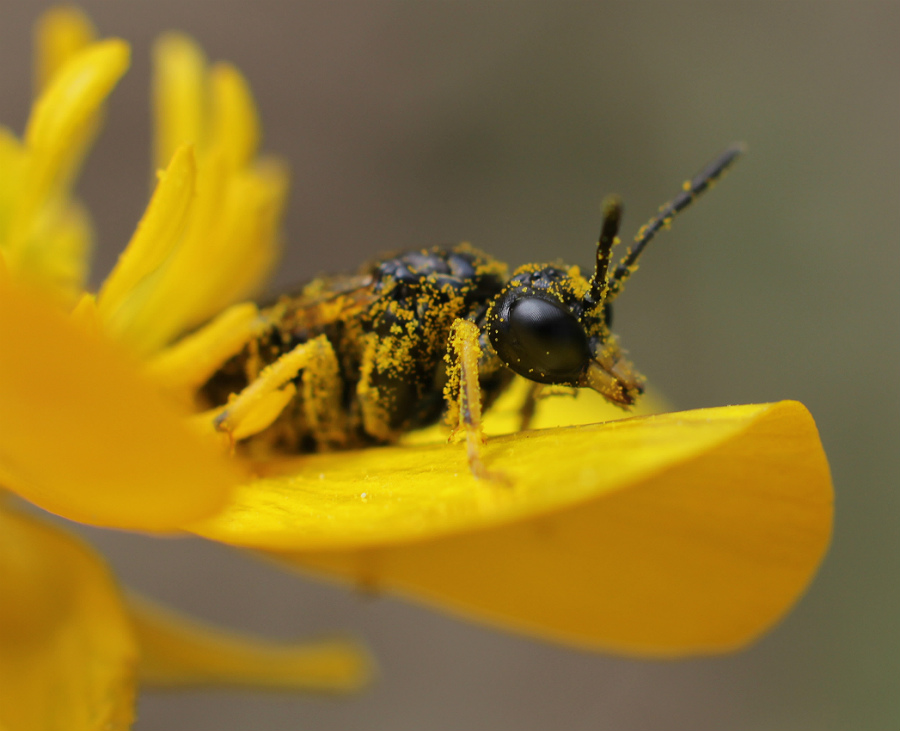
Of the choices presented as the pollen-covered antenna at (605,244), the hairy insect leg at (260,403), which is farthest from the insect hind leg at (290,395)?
the pollen-covered antenna at (605,244)

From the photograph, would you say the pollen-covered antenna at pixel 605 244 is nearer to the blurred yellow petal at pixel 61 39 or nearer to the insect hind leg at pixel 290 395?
the insect hind leg at pixel 290 395

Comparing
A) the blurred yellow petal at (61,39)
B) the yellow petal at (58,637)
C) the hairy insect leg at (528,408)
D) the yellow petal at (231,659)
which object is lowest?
the yellow petal at (231,659)

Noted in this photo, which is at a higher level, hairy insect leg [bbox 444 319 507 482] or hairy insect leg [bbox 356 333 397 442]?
hairy insect leg [bbox 444 319 507 482]

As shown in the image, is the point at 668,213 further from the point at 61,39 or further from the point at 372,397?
the point at 61,39

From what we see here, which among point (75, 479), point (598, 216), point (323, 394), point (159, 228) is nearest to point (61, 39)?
point (159, 228)

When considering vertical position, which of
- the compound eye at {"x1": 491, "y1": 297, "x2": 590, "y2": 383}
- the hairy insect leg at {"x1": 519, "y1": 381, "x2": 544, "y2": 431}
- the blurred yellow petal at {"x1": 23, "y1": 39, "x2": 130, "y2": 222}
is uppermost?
the blurred yellow petal at {"x1": 23, "y1": 39, "x2": 130, "y2": 222}

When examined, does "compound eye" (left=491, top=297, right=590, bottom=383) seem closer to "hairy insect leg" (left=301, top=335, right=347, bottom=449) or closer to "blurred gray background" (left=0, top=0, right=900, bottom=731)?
"hairy insect leg" (left=301, top=335, right=347, bottom=449)

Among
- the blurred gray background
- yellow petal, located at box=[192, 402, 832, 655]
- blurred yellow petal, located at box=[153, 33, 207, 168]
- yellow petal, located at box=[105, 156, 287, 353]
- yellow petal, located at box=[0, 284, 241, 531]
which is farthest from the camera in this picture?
the blurred gray background

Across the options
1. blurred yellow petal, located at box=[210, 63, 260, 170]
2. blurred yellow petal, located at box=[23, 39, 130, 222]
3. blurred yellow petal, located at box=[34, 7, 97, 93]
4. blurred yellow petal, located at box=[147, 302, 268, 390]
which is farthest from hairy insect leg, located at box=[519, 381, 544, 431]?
blurred yellow petal, located at box=[34, 7, 97, 93]
